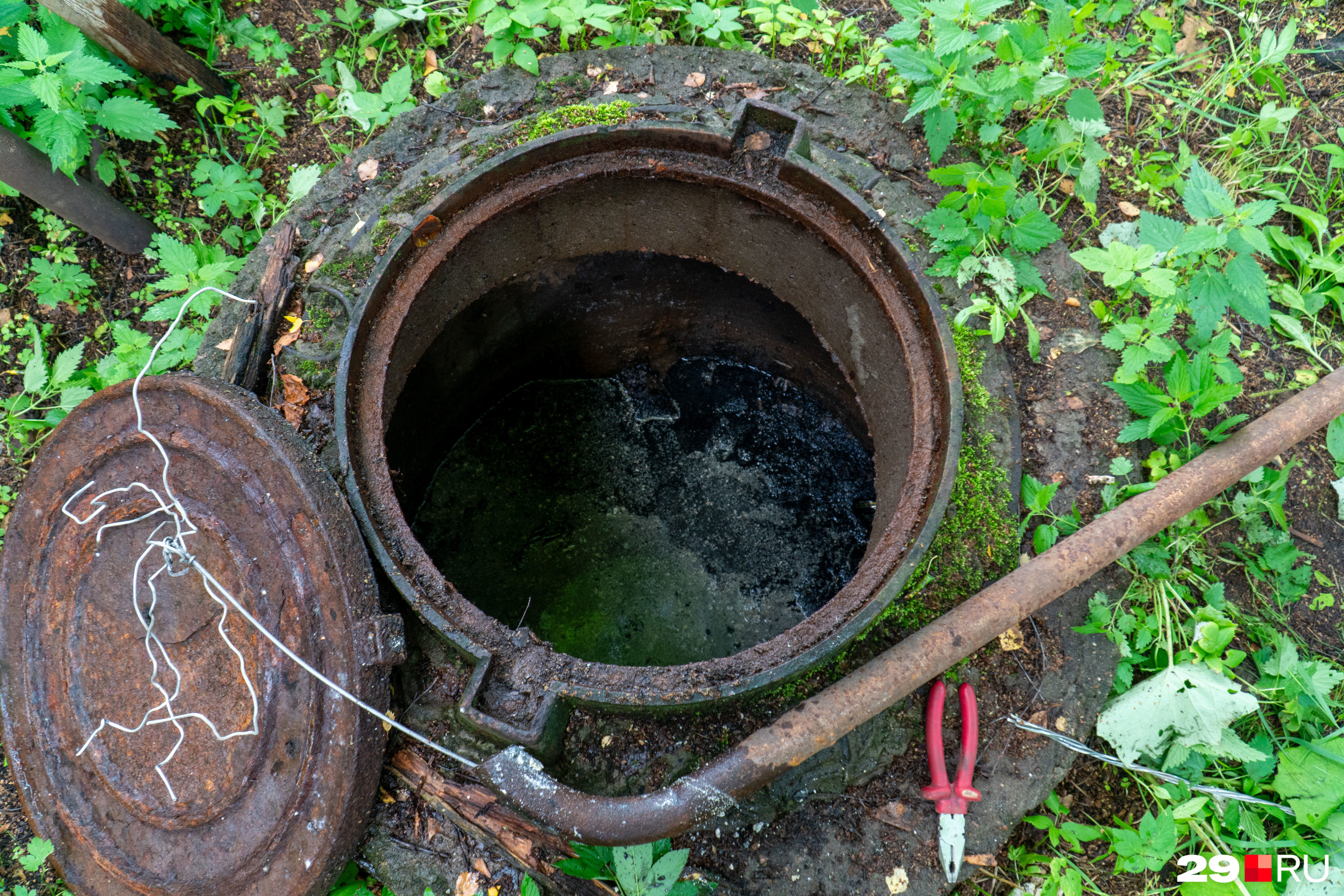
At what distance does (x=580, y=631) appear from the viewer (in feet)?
11.7

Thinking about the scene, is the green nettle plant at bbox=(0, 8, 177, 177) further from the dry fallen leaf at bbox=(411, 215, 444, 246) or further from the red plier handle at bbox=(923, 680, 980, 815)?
the red plier handle at bbox=(923, 680, 980, 815)

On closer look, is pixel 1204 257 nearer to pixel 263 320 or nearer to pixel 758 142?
pixel 758 142

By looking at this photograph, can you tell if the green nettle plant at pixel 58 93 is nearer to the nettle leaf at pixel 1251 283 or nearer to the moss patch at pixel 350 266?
the moss patch at pixel 350 266

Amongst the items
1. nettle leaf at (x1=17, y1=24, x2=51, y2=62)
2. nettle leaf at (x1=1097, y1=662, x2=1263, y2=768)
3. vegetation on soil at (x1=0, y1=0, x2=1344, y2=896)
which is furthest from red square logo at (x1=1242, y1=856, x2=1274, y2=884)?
nettle leaf at (x1=17, y1=24, x2=51, y2=62)

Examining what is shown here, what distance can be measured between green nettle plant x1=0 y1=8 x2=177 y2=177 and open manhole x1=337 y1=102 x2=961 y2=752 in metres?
1.38

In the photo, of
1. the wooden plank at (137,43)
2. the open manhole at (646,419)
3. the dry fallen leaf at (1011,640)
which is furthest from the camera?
the wooden plank at (137,43)

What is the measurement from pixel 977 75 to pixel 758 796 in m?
2.29

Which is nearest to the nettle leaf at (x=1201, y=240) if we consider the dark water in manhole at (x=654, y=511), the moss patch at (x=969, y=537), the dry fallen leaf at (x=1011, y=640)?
the moss patch at (x=969, y=537)

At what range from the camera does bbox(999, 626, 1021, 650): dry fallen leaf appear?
2016mm

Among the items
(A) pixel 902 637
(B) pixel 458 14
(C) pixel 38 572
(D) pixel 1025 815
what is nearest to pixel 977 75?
(A) pixel 902 637

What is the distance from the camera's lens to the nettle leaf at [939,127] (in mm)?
2273

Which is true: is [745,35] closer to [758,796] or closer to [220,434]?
[220,434]

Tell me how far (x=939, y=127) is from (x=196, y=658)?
8.59ft

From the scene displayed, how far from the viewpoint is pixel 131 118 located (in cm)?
271
